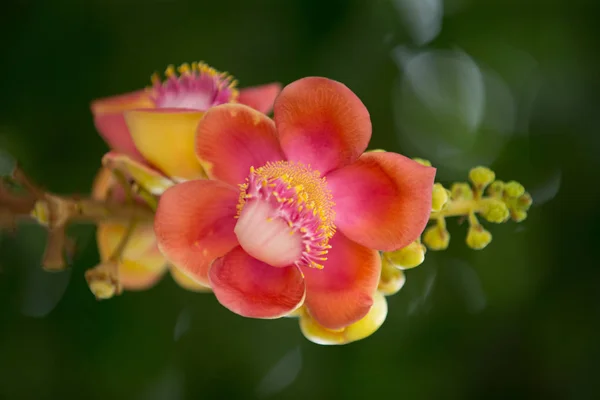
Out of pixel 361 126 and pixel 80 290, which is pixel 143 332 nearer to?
pixel 80 290

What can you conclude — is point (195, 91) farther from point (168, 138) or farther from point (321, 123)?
point (321, 123)

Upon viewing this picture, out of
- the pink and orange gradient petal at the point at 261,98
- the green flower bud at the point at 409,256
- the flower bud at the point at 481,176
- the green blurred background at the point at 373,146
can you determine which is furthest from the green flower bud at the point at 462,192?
the green blurred background at the point at 373,146

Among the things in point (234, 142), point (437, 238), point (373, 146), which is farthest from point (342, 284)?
point (373, 146)

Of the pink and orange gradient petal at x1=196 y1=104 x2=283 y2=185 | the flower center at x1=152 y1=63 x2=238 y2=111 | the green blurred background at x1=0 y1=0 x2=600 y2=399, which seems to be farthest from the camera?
the green blurred background at x1=0 y1=0 x2=600 y2=399

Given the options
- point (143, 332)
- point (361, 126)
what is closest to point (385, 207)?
point (361, 126)

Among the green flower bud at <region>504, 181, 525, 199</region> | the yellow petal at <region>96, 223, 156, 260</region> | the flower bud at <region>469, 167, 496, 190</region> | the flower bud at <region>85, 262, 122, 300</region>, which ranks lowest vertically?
the yellow petal at <region>96, 223, 156, 260</region>

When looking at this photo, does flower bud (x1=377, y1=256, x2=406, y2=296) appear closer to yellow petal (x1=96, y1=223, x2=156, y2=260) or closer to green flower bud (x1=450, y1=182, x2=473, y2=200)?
green flower bud (x1=450, y1=182, x2=473, y2=200)

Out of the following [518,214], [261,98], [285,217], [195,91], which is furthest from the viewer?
[261,98]

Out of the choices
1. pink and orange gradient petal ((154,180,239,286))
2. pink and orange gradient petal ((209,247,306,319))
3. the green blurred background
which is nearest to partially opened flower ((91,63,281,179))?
pink and orange gradient petal ((154,180,239,286))

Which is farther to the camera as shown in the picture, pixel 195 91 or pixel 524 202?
pixel 195 91
